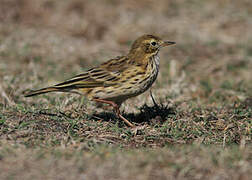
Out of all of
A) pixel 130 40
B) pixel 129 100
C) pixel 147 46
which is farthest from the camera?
pixel 130 40

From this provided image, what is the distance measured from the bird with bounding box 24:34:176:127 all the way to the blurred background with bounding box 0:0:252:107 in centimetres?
165

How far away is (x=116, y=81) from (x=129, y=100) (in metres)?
1.86

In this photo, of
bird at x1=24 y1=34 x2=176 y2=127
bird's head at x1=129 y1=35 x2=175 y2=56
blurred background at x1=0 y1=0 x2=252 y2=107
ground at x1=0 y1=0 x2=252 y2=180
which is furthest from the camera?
blurred background at x1=0 y1=0 x2=252 y2=107

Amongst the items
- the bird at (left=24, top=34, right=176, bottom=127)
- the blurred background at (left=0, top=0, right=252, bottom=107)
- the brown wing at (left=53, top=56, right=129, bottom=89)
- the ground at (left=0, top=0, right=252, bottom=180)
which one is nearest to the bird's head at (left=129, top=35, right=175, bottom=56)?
the bird at (left=24, top=34, right=176, bottom=127)

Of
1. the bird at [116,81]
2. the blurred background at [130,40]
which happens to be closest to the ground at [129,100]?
the blurred background at [130,40]

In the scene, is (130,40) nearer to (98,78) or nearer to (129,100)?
(129,100)

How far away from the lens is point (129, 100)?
27.4 ft

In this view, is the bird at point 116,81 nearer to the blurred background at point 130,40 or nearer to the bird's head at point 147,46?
the bird's head at point 147,46

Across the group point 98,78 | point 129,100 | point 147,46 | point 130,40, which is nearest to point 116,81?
point 98,78

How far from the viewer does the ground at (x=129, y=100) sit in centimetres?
472

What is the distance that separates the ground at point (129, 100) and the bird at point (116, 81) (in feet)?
1.24

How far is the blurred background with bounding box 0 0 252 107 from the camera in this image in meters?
9.46

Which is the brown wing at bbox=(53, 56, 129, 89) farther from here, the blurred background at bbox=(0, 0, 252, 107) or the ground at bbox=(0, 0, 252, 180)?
the blurred background at bbox=(0, 0, 252, 107)

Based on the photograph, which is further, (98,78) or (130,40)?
(130,40)
